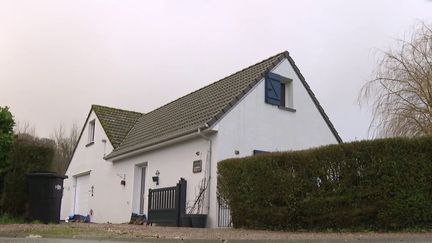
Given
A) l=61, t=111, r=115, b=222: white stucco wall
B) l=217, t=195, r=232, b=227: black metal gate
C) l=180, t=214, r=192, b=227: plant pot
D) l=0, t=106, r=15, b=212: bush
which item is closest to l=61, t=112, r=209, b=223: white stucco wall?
l=61, t=111, r=115, b=222: white stucco wall

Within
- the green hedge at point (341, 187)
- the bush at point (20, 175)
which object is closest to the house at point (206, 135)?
the green hedge at point (341, 187)

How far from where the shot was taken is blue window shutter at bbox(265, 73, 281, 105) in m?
17.5

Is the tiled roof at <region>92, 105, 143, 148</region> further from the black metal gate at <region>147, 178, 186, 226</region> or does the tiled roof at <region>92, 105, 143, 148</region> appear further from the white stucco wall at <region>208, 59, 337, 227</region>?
the white stucco wall at <region>208, 59, 337, 227</region>

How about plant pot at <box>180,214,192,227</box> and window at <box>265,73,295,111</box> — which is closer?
plant pot at <box>180,214,192,227</box>

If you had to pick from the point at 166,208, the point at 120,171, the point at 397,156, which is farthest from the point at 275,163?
the point at 120,171

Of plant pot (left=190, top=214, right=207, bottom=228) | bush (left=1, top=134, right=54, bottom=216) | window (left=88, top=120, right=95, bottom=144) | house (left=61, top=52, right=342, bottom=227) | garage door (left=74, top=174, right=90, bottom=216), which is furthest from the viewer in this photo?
window (left=88, top=120, right=95, bottom=144)

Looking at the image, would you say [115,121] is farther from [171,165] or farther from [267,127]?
[267,127]

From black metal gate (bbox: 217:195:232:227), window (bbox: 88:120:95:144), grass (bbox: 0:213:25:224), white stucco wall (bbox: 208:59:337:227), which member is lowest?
grass (bbox: 0:213:25:224)

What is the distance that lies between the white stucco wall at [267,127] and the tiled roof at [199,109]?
0.25 metres

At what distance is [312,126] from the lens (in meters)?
19.1

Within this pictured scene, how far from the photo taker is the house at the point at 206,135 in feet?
52.6

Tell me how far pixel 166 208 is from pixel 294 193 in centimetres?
587

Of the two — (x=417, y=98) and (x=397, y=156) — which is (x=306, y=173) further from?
(x=417, y=98)

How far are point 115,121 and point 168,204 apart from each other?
32.2 feet
